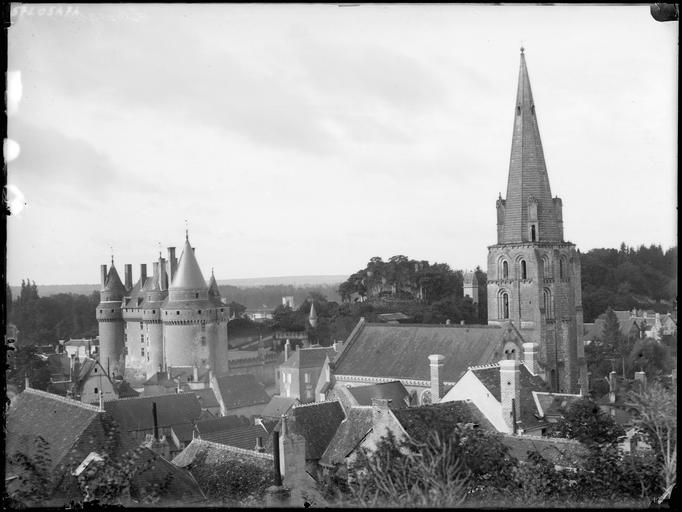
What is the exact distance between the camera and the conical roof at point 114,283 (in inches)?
1723

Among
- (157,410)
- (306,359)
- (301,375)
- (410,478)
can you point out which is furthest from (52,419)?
(306,359)

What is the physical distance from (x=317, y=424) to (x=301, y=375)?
817 inches

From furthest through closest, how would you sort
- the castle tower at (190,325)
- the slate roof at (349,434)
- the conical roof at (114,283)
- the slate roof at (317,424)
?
the castle tower at (190,325) < the conical roof at (114,283) < the slate roof at (317,424) < the slate roof at (349,434)

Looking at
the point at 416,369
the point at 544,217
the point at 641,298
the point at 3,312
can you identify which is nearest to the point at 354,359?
the point at 416,369

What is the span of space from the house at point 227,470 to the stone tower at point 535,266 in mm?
29331

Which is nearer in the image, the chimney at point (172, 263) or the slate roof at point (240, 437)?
the slate roof at point (240, 437)

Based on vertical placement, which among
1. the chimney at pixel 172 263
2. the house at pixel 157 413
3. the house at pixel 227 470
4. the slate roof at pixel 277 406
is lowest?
the slate roof at pixel 277 406

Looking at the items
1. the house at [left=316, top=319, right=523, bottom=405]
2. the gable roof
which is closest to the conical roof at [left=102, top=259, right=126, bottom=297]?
the house at [left=316, top=319, right=523, bottom=405]

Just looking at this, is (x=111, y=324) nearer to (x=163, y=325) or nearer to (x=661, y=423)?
(x=163, y=325)

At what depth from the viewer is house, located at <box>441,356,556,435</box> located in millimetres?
20344

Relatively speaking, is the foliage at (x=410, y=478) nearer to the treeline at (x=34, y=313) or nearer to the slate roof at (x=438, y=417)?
the slate roof at (x=438, y=417)

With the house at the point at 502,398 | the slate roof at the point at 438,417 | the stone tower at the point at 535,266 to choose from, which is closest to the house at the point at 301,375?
the stone tower at the point at 535,266

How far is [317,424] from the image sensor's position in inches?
944

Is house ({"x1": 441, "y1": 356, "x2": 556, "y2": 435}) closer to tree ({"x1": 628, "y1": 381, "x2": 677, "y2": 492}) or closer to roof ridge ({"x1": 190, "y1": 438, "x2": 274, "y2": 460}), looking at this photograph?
roof ridge ({"x1": 190, "y1": 438, "x2": 274, "y2": 460})
